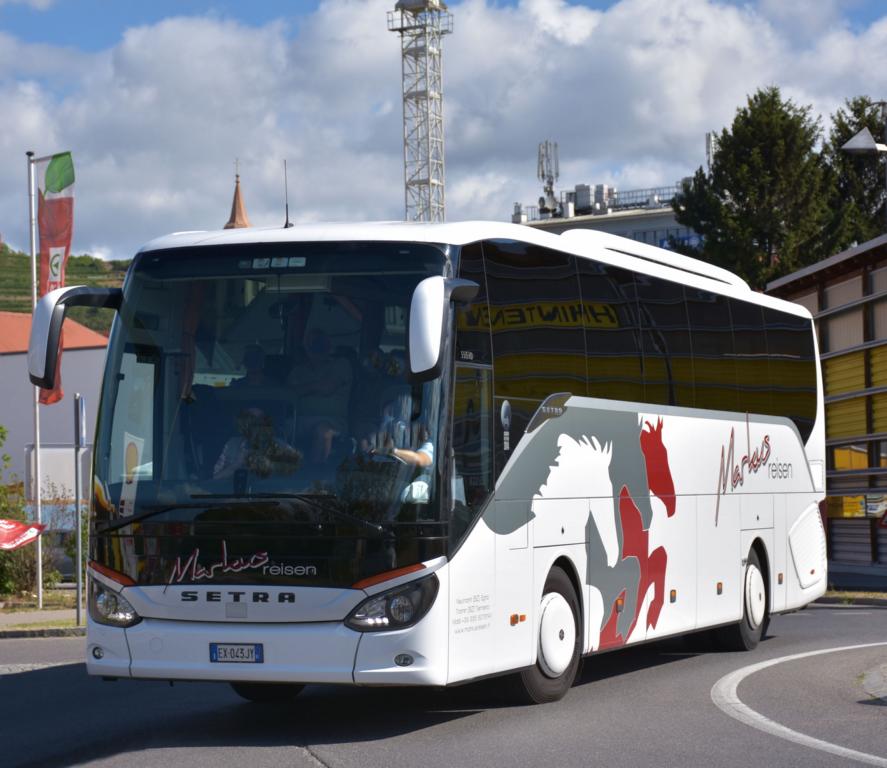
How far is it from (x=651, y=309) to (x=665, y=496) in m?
1.63

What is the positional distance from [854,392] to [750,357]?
17438mm

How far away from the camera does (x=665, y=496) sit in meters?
14.2

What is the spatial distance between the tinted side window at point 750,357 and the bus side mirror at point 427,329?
23.4 feet

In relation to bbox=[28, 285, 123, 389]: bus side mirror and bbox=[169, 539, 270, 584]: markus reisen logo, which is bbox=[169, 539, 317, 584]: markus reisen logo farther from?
bbox=[28, 285, 123, 389]: bus side mirror

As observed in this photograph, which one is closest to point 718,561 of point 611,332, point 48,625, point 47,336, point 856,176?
point 611,332

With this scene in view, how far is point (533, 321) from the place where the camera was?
11.8 metres

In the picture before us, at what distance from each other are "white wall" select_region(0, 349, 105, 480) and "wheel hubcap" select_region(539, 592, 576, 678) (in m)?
54.9

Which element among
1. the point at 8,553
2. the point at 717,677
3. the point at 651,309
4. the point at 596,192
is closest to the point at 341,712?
the point at 717,677

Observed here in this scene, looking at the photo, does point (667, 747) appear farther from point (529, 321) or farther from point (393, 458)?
point (529, 321)

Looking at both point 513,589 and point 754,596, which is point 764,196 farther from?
point 513,589

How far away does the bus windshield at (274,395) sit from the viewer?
399 inches

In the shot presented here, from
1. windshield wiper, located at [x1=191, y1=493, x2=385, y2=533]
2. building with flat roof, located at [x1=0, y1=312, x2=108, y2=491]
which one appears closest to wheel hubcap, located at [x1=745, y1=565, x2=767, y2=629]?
windshield wiper, located at [x1=191, y1=493, x2=385, y2=533]

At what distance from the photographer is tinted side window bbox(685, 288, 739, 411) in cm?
1506

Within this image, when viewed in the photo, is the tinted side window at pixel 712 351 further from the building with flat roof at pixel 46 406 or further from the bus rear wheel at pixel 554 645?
the building with flat roof at pixel 46 406
